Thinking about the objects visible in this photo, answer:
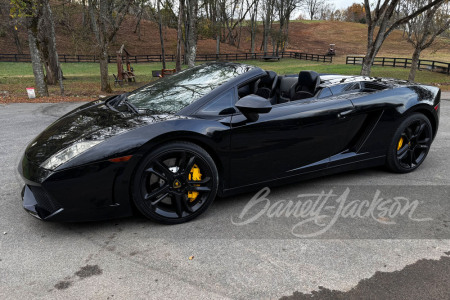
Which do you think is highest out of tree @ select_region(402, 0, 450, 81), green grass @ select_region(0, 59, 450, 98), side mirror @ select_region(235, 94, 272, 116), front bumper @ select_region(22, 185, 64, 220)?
tree @ select_region(402, 0, 450, 81)

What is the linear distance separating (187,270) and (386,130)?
278cm

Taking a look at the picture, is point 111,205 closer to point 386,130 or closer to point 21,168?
point 21,168

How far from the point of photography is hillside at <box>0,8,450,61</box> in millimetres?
45719

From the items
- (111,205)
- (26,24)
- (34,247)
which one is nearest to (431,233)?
(111,205)

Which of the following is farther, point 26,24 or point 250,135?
point 26,24

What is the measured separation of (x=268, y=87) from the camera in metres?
4.21

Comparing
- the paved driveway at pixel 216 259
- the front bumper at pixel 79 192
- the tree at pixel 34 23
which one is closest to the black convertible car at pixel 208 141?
the front bumper at pixel 79 192

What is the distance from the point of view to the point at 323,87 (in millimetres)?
3836

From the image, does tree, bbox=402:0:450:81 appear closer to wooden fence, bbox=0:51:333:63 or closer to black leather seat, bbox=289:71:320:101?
black leather seat, bbox=289:71:320:101

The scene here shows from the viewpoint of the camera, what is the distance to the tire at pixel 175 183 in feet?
9.19

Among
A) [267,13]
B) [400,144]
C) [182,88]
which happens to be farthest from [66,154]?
[267,13]

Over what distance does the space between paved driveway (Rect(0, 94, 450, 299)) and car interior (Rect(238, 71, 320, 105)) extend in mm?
1326

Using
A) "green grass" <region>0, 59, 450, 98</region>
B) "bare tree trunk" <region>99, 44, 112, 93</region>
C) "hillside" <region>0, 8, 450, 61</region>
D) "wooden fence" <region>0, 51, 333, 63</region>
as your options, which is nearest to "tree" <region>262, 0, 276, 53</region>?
"wooden fence" <region>0, 51, 333, 63</region>

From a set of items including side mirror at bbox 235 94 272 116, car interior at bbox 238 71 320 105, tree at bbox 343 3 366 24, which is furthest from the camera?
tree at bbox 343 3 366 24
